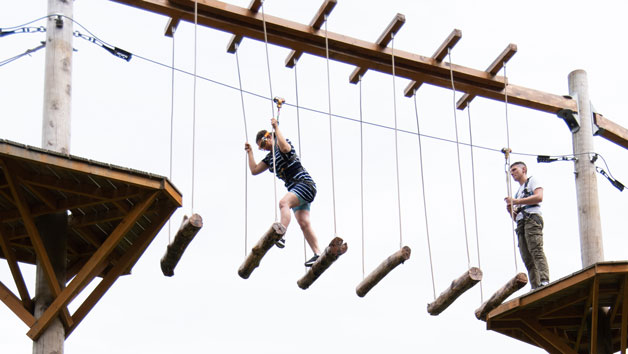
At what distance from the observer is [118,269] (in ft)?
32.8

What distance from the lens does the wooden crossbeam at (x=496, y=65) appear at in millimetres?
12711

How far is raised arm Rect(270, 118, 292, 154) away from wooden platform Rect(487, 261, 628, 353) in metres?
3.30

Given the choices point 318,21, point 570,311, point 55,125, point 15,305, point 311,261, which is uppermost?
point 318,21

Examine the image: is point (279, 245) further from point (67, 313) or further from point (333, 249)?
point (67, 313)

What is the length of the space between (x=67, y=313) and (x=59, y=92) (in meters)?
1.94

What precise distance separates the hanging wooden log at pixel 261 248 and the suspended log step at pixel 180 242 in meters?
0.60

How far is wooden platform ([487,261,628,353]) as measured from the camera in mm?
11836

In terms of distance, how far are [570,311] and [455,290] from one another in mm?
2791

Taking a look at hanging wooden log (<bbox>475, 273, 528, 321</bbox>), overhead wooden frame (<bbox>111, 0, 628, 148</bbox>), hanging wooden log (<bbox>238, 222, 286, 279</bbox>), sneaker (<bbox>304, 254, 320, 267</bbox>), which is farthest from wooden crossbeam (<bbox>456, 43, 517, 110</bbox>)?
hanging wooden log (<bbox>238, 222, 286, 279</bbox>)

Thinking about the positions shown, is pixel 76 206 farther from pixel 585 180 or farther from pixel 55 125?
pixel 585 180

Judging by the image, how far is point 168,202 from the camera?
9.83m

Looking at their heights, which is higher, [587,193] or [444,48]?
[444,48]

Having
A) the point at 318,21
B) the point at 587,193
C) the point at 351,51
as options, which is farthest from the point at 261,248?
the point at 587,193

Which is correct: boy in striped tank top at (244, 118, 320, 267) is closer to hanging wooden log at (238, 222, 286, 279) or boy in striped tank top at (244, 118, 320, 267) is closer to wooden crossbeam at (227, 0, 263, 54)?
hanging wooden log at (238, 222, 286, 279)
